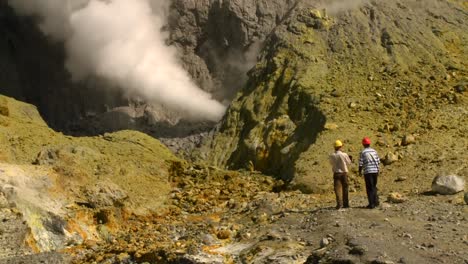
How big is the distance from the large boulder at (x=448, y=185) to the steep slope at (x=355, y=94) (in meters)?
2.24

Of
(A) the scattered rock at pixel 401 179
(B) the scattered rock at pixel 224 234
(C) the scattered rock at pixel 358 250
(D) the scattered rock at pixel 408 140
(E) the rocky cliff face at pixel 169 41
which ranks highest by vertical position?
(E) the rocky cliff face at pixel 169 41

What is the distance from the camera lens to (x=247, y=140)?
28562mm

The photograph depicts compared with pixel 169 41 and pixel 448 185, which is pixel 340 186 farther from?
pixel 169 41

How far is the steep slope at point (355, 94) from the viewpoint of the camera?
71.3ft

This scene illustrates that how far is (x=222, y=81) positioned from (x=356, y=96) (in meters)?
15.2

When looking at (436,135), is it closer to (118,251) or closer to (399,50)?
(399,50)

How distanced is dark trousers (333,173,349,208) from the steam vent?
5 centimetres

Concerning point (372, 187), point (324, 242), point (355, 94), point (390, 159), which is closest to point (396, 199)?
point (372, 187)

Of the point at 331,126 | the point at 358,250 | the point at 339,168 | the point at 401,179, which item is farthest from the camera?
the point at 331,126

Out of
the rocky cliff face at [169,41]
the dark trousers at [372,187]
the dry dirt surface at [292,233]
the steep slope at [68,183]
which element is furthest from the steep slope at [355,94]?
the rocky cliff face at [169,41]

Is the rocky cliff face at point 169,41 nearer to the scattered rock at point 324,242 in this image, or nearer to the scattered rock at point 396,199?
the scattered rock at point 396,199

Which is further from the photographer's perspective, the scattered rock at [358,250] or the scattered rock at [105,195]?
the scattered rock at [105,195]

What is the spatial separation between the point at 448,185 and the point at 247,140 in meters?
13.9

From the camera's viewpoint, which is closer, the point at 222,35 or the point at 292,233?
the point at 292,233
